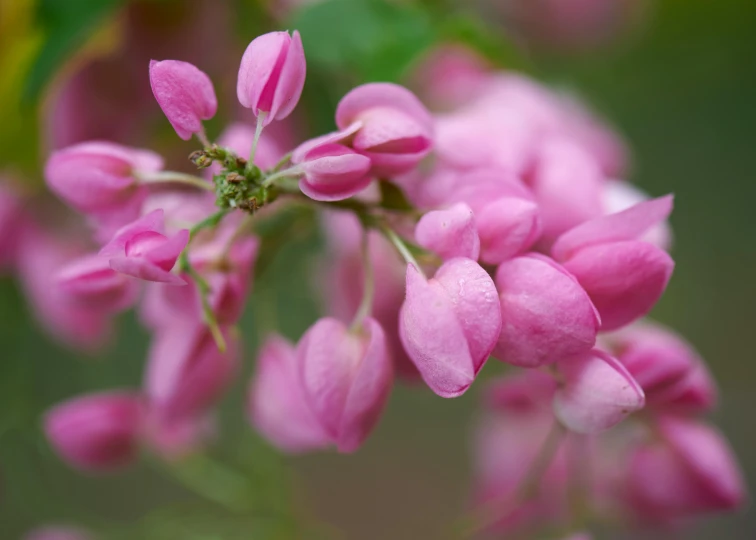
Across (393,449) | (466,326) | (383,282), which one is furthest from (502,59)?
(393,449)

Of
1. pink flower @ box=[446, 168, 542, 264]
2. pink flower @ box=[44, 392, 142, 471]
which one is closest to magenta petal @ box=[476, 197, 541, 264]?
pink flower @ box=[446, 168, 542, 264]

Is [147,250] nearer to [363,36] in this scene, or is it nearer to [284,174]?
[284,174]

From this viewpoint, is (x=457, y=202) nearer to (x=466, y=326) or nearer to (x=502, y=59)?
(x=466, y=326)

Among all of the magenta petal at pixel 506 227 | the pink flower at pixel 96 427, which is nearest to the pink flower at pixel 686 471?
the magenta petal at pixel 506 227

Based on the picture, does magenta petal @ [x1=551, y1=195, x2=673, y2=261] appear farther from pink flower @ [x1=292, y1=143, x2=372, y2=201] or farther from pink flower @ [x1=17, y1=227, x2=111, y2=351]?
pink flower @ [x1=17, y1=227, x2=111, y2=351]

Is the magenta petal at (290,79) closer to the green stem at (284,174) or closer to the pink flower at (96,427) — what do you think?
the green stem at (284,174)
